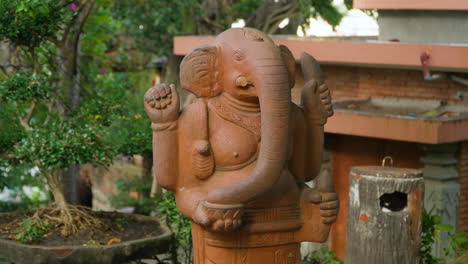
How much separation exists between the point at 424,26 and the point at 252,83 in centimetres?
555

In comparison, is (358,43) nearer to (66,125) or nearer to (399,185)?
(399,185)

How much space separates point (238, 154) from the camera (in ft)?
14.0

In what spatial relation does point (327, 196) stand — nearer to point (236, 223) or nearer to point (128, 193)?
point (236, 223)

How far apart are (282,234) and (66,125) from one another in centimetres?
294

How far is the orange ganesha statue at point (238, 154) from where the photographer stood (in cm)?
409

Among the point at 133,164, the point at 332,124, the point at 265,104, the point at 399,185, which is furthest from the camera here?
the point at 133,164

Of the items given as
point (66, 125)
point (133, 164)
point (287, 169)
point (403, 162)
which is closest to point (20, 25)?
point (66, 125)

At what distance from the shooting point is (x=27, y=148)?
647 centimetres

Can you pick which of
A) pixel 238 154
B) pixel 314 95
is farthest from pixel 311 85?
pixel 238 154

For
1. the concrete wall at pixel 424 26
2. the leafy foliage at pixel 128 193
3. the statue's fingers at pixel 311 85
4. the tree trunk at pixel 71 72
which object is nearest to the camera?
the statue's fingers at pixel 311 85

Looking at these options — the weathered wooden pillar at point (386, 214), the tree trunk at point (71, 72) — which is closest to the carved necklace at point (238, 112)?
the weathered wooden pillar at point (386, 214)

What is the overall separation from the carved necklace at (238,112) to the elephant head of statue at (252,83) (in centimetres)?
4

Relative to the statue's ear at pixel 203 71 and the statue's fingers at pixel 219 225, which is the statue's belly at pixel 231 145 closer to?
the statue's ear at pixel 203 71

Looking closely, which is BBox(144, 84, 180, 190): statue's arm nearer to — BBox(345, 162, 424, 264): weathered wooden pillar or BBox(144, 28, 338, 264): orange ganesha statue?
BBox(144, 28, 338, 264): orange ganesha statue
